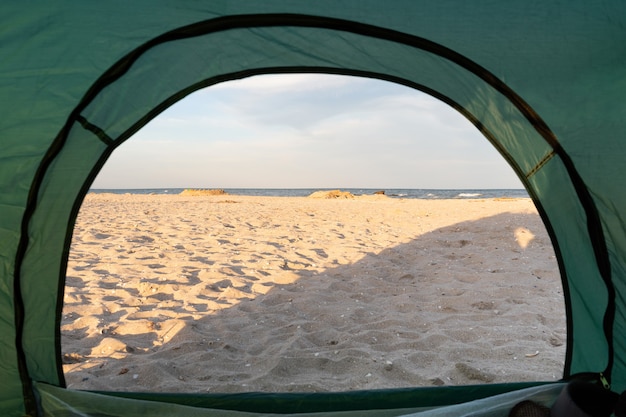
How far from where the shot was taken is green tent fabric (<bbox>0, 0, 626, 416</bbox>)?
1988 mm

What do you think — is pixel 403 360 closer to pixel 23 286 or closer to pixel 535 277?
pixel 23 286

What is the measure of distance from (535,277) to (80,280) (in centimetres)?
485

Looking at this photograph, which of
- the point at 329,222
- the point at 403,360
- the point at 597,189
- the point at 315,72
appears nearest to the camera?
the point at 597,189

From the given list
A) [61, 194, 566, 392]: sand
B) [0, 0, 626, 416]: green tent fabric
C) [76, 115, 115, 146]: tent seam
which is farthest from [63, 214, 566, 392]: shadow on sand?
[76, 115, 115, 146]: tent seam

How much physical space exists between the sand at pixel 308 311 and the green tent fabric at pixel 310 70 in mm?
806

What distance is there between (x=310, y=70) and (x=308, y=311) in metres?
2.42

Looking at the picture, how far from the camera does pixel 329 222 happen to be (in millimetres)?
10117

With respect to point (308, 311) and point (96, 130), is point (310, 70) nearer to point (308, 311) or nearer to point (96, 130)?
point (96, 130)

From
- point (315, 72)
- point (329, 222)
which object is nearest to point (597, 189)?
point (315, 72)

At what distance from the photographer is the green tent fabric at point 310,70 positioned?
1.99 meters

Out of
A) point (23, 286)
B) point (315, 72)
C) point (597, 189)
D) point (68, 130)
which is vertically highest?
point (315, 72)

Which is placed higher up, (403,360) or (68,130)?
(68,130)

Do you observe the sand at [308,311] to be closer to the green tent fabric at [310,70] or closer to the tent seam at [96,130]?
the green tent fabric at [310,70]

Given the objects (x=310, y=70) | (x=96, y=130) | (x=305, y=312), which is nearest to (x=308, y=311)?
(x=305, y=312)
